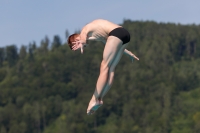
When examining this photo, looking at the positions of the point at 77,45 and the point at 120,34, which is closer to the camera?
the point at 77,45

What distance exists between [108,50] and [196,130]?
588 ft

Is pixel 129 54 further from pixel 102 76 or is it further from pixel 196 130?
pixel 196 130

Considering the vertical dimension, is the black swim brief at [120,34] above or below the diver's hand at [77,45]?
above

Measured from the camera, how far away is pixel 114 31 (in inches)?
765

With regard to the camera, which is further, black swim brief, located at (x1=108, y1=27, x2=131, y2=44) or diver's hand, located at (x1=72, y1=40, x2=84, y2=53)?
black swim brief, located at (x1=108, y1=27, x2=131, y2=44)

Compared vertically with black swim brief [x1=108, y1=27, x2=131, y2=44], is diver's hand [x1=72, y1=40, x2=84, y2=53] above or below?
below

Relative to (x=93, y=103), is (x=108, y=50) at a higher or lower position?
higher

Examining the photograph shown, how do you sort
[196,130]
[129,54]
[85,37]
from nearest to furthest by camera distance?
[85,37], [129,54], [196,130]

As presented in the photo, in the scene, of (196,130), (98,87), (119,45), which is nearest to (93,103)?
(98,87)

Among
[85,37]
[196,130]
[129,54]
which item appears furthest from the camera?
[196,130]

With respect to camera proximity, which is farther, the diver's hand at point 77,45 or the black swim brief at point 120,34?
the black swim brief at point 120,34

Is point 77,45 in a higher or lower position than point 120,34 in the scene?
lower

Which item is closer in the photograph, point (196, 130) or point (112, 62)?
point (112, 62)

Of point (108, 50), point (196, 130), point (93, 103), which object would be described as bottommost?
point (196, 130)
